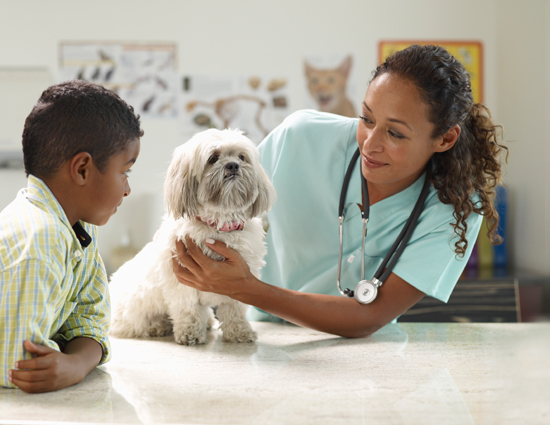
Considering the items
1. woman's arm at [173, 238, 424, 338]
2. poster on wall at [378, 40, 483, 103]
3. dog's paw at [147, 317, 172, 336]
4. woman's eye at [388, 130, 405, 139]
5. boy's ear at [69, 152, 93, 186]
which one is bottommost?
dog's paw at [147, 317, 172, 336]

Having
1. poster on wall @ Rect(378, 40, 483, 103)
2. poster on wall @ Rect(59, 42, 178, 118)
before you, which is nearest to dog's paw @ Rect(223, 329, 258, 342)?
poster on wall @ Rect(59, 42, 178, 118)

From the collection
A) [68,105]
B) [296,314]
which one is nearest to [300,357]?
[296,314]

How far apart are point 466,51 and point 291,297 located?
2659 mm

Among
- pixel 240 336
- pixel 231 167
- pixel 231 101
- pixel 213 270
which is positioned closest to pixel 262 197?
pixel 231 167

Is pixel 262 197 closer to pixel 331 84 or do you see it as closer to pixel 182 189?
pixel 182 189

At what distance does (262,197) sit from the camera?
1252 millimetres

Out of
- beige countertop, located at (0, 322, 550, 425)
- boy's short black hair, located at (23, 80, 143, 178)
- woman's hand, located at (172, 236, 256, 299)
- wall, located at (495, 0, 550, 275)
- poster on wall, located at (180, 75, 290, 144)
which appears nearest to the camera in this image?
beige countertop, located at (0, 322, 550, 425)

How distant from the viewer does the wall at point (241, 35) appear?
3.02m

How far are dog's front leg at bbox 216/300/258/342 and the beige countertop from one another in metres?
0.03

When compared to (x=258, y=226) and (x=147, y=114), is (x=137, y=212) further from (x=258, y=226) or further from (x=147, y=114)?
(x=258, y=226)

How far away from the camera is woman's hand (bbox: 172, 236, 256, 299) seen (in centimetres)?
113

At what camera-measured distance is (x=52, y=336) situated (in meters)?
0.90

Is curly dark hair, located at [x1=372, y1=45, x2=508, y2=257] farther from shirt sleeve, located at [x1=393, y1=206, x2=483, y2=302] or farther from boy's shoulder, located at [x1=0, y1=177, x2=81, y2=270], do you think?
boy's shoulder, located at [x1=0, y1=177, x2=81, y2=270]

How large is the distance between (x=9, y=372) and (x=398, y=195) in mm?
1008
